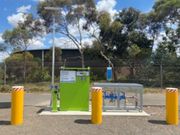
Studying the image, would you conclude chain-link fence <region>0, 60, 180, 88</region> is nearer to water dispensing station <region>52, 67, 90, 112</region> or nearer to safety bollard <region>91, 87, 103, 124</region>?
water dispensing station <region>52, 67, 90, 112</region>

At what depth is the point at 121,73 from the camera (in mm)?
34906

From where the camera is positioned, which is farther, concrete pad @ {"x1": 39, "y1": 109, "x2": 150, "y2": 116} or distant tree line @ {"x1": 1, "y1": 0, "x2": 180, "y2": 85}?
distant tree line @ {"x1": 1, "y1": 0, "x2": 180, "y2": 85}

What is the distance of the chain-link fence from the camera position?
30594 mm

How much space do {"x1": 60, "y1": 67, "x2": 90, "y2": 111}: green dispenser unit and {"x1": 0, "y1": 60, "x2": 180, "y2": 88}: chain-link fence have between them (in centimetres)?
1475

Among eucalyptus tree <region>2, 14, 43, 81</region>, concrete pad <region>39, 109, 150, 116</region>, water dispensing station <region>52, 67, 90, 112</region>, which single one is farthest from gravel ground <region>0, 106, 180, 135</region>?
eucalyptus tree <region>2, 14, 43, 81</region>

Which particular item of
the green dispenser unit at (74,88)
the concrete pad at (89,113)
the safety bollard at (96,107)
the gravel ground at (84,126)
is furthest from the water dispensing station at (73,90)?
the safety bollard at (96,107)

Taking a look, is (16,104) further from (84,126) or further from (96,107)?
(96,107)

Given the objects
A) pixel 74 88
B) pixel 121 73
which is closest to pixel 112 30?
pixel 121 73

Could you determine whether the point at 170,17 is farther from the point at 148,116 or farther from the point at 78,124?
the point at 78,124

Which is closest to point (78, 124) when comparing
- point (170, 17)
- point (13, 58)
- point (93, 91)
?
point (93, 91)

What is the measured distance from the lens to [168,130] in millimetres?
11344

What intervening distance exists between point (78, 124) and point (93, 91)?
1.03 m

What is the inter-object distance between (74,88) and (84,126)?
2872 mm

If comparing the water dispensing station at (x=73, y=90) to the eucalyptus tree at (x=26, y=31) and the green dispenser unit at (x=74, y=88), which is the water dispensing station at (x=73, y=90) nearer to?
the green dispenser unit at (x=74, y=88)
